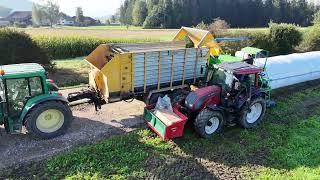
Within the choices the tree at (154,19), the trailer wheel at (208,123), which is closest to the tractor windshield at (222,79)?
the trailer wheel at (208,123)

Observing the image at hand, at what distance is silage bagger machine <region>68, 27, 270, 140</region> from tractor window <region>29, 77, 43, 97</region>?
5.67 ft

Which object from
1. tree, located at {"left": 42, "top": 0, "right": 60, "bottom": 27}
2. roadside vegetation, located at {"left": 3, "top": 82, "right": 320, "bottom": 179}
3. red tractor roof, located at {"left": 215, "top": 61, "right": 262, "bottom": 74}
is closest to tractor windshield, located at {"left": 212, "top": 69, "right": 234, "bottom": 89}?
red tractor roof, located at {"left": 215, "top": 61, "right": 262, "bottom": 74}

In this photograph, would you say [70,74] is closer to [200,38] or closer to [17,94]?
[200,38]

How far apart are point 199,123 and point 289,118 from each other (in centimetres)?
425

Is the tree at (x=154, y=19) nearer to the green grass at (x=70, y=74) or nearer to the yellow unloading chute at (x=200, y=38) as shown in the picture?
the green grass at (x=70, y=74)

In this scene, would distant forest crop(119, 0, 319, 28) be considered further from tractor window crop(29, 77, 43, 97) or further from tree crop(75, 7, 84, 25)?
tractor window crop(29, 77, 43, 97)

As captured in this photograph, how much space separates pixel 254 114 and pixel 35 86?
23.6 ft

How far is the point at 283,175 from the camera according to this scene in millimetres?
8453

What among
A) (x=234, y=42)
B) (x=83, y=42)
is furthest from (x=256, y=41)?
(x=83, y=42)

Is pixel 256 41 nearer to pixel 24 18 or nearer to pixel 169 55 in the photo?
pixel 169 55

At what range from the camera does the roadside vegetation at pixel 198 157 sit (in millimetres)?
8281

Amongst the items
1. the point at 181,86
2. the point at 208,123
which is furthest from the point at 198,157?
the point at 181,86

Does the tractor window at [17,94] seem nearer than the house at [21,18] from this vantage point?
Yes

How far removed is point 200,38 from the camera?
13.4 m
